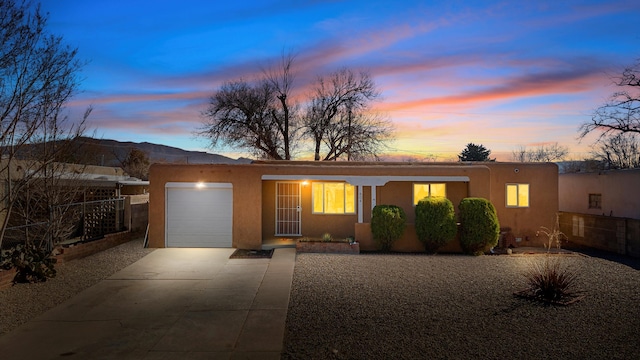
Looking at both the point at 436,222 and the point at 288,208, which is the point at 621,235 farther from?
the point at 288,208

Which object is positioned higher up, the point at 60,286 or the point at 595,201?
the point at 595,201

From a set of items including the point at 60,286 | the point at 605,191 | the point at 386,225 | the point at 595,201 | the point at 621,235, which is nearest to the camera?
the point at 60,286

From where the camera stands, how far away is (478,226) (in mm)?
12664

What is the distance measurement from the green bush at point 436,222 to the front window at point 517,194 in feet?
12.7

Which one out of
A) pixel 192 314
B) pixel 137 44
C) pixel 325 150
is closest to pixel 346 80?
pixel 325 150

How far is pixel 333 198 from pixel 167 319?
29.1 ft

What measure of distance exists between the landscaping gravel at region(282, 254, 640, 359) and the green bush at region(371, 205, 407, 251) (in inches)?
89.2

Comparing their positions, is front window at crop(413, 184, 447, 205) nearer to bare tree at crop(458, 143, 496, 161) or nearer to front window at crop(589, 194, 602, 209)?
front window at crop(589, 194, 602, 209)

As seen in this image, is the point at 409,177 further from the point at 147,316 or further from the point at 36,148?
the point at 36,148

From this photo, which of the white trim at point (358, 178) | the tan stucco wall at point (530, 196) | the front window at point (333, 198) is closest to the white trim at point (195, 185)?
the white trim at point (358, 178)

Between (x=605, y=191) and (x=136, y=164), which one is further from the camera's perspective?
(x=136, y=164)

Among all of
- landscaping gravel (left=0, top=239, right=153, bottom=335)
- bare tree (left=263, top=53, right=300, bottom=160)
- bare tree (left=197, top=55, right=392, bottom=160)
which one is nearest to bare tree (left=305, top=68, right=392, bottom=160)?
bare tree (left=197, top=55, right=392, bottom=160)

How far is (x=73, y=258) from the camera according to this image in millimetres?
11328

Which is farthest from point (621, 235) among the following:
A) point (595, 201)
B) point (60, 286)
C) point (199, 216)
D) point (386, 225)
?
point (60, 286)
